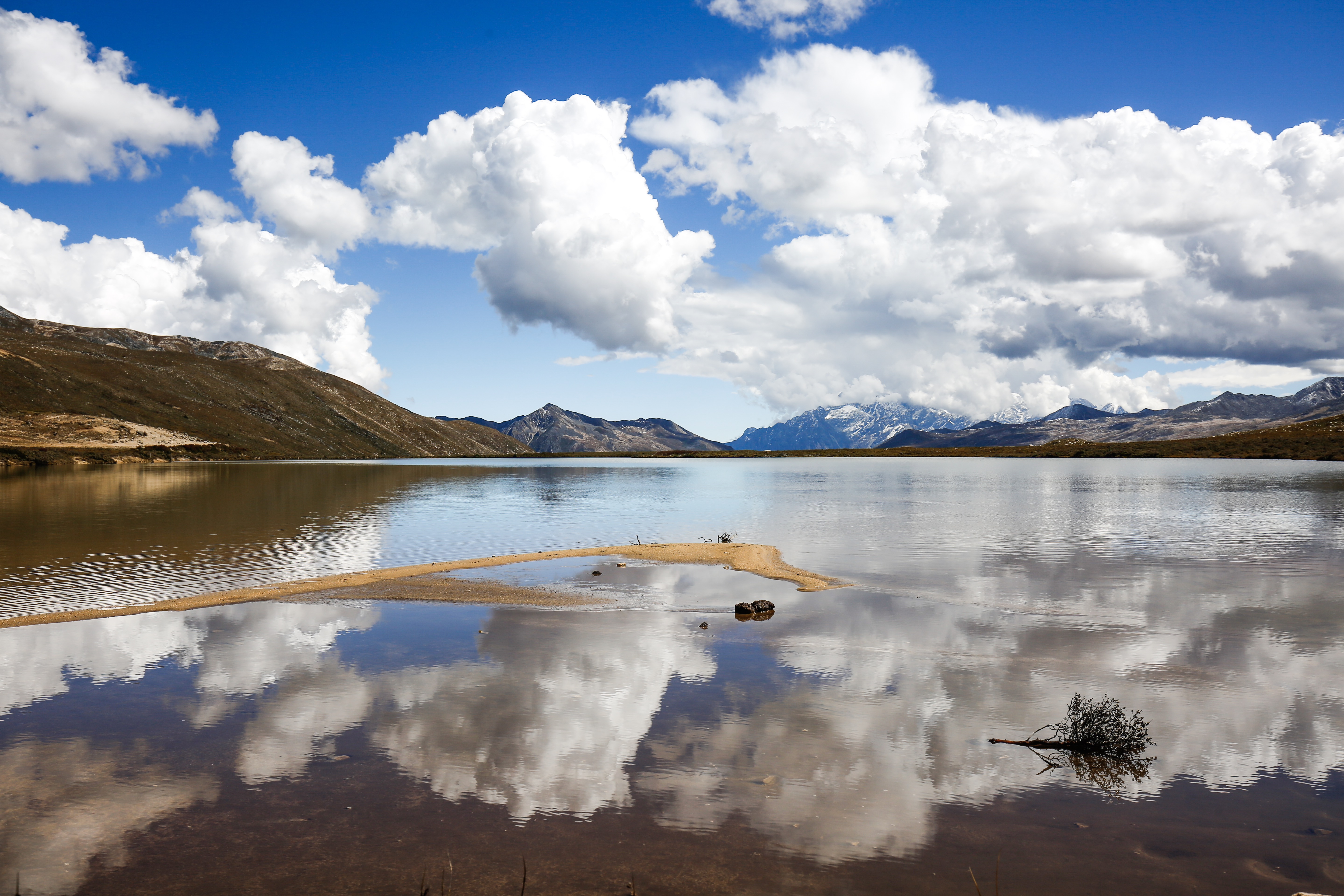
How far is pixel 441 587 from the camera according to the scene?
99.1 feet

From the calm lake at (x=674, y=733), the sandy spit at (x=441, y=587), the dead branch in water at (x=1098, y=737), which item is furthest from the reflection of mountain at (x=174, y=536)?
the dead branch in water at (x=1098, y=737)

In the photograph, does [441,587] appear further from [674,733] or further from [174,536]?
[174,536]

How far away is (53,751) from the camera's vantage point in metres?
13.2

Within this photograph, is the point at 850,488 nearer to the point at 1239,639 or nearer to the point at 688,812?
the point at 1239,639

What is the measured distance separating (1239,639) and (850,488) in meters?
77.4

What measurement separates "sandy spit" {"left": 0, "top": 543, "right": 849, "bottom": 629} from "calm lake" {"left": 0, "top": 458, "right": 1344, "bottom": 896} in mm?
1116

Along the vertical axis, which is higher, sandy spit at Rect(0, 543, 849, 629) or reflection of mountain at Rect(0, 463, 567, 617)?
reflection of mountain at Rect(0, 463, 567, 617)

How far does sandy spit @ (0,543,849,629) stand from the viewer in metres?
25.1

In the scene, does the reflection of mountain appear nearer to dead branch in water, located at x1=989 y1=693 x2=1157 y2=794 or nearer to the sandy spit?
the sandy spit

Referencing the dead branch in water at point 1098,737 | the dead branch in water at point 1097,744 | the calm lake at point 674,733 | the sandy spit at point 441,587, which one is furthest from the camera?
the sandy spit at point 441,587

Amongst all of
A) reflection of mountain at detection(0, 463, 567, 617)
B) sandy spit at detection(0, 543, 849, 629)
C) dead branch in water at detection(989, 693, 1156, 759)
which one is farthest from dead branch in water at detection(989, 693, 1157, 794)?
reflection of mountain at detection(0, 463, 567, 617)

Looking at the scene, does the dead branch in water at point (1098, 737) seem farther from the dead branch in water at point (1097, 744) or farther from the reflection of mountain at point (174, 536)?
the reflection of mountain at point (174, 536)

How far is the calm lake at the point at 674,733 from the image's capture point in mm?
9922

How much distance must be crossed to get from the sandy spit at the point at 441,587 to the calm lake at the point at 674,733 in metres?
1.12
